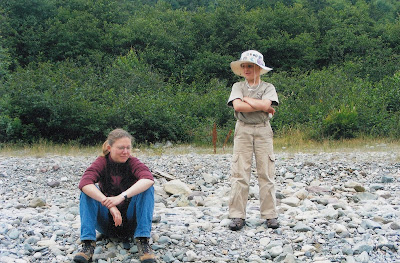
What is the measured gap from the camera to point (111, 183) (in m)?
4.10

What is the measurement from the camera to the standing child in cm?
471

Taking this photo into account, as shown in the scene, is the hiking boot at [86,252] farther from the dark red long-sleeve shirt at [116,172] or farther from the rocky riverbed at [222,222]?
the dark red long-sleeve shirt at [116,172]

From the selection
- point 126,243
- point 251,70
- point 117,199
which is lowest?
point 126,243

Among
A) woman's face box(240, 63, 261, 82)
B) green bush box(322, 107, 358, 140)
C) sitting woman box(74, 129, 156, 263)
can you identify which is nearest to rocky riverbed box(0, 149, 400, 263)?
sitting woman box(74, 129, 156, 263)

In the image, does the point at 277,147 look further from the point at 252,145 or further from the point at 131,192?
the point at 131,192

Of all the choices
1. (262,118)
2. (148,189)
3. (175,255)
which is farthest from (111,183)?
(262,118)

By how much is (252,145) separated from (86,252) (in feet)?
6.60

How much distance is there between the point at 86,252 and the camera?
3793 mm

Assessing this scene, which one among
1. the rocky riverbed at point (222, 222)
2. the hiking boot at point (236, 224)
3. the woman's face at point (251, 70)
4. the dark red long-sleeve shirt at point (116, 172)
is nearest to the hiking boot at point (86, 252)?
the rocky riverbed at point (222, 222)

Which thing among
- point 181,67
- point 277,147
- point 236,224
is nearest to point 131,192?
point 236,224

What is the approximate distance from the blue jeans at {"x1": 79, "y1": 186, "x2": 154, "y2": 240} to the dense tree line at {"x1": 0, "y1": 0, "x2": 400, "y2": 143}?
1229 cm

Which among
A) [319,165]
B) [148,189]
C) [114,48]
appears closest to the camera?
[148,189]

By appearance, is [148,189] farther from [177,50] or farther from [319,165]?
[177,50]

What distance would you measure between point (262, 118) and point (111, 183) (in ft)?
5.64
